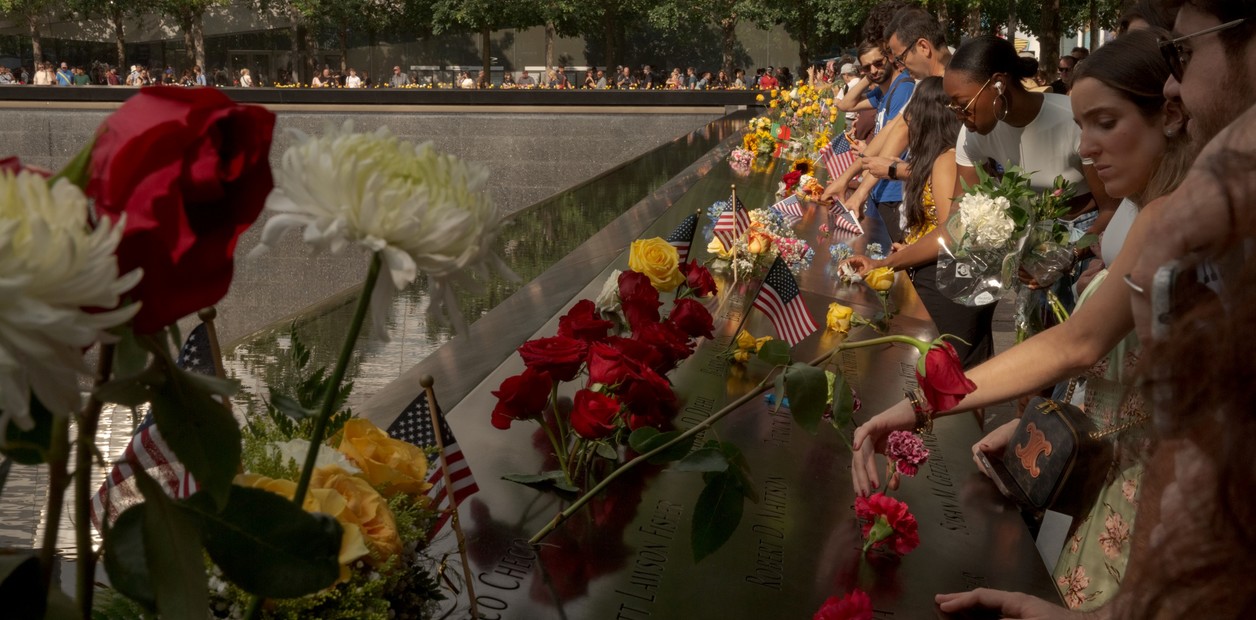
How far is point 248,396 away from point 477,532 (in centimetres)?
69

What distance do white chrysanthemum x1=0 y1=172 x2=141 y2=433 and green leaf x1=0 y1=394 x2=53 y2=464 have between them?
112 millimetres

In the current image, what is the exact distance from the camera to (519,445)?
1.99m

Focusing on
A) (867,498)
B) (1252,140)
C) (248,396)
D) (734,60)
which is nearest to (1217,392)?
(1252,140)

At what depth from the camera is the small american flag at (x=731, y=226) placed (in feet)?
11.8

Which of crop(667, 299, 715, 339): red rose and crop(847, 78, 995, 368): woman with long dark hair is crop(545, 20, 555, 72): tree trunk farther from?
crop(667, 299, 715, 339): red rose

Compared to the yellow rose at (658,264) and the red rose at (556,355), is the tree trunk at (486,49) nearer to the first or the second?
the yellow rose at (658,264)

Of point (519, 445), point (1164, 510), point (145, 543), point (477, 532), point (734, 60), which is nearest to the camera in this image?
point (145, 543)

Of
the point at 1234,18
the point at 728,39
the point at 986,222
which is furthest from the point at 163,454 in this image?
the point at 728,39

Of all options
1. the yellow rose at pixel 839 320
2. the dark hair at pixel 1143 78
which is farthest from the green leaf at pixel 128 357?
the yellow rose at pixel 839 320

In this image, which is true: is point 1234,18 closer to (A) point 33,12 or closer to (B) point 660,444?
(B) point 660,444

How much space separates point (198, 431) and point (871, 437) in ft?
4.49

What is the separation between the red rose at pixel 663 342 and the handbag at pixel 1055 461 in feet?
2.27

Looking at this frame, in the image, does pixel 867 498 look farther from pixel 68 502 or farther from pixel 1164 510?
pixel 68 502

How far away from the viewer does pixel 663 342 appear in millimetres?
1728
